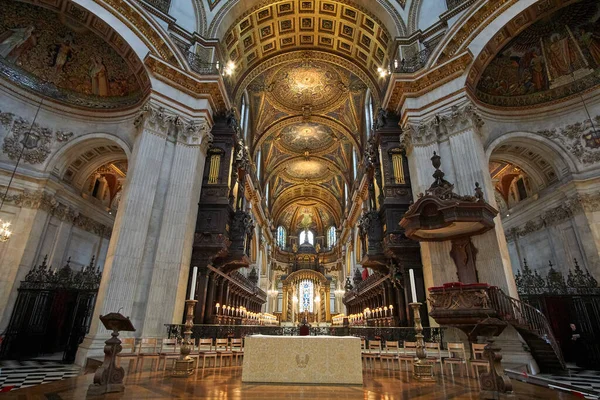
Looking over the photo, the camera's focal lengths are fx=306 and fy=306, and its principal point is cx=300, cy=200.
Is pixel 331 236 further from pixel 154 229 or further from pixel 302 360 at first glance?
pixel 302 360

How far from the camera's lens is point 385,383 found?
5.04 m

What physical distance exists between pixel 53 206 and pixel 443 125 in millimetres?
15031

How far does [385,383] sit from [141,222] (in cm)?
791

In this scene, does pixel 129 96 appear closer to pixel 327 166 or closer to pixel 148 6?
pixel 148 6

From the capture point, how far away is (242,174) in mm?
15094

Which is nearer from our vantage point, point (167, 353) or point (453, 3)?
point (167, 353)

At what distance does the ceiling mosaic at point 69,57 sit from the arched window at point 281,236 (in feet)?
95.3

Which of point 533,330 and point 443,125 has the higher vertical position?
point 443,125

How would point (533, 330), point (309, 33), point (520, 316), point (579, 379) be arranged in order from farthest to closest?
point (309, 33), point (520, 316), point (533, 330), point (579, 379)

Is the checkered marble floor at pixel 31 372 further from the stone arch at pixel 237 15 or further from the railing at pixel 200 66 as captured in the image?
the stone arch at pixel 237 15

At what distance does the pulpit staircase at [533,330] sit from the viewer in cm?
703

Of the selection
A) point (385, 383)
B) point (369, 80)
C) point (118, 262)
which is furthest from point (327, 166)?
point (385, 383)

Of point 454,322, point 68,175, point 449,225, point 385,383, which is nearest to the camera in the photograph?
point 385,383

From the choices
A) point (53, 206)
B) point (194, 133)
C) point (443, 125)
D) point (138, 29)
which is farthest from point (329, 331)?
point (138, 29)
